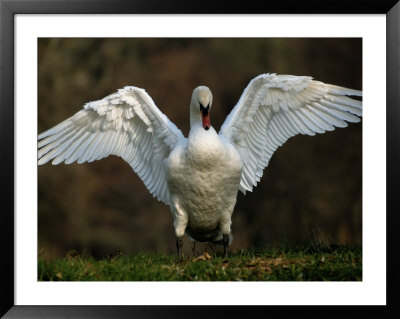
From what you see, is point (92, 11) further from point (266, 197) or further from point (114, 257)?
point (266, 197)

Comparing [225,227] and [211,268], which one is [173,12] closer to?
[211,268]

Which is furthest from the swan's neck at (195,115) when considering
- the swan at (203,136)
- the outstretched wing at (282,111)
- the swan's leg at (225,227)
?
the swan's leg at (225,227)

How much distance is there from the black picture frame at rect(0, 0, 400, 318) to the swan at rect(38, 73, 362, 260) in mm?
1394

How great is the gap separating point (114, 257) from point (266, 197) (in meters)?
5.52

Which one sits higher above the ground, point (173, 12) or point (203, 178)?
point (173, 12)

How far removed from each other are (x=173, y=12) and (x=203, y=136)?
164 centimetres

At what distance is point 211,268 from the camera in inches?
282

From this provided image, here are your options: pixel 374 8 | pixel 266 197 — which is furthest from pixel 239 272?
pixel 266 197

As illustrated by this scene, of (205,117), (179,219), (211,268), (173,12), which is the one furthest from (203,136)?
(173,12)

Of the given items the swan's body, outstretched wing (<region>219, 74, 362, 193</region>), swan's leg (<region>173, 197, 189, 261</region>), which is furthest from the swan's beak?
swan's leg (<region>173, 197, 189, 261</region>)

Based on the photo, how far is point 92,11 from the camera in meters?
6.72

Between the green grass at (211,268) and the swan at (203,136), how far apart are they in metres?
0.71

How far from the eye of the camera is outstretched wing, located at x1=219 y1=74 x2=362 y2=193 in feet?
26.8

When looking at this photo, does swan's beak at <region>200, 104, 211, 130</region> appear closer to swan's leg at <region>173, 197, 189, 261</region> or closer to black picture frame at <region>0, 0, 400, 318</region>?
swan's leg at <region>173, 197, 189, 261</region>
